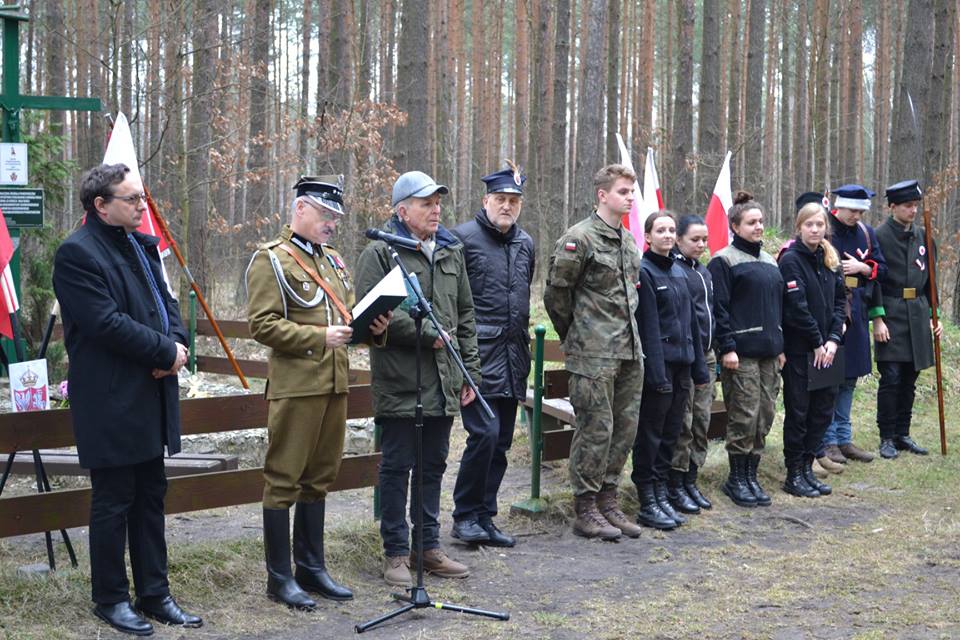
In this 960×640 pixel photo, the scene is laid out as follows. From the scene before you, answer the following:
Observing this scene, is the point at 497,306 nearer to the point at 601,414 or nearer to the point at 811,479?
the point at 601,414

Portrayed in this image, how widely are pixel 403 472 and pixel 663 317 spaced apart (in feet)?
7.55

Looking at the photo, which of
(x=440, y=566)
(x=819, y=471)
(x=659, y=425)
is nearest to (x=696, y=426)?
(x=659, y=425)

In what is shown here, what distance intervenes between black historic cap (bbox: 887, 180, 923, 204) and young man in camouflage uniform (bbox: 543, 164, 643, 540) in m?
3.82

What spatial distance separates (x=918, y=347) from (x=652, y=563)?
441 cm

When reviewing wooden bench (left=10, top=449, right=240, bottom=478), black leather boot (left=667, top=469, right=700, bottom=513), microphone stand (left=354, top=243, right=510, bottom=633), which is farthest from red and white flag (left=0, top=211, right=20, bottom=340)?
black leather boot (left=667, top=469, right=700, bottom=513)

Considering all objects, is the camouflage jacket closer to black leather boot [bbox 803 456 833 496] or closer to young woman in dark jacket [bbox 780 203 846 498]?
young woman in dark jacket [bbox 780 203 846 498]

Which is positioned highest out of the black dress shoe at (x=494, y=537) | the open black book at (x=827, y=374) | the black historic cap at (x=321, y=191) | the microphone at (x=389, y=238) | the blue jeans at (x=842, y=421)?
the black historic cap at (x=321, y=191)

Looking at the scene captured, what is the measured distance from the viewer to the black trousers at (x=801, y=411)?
26.2 ft

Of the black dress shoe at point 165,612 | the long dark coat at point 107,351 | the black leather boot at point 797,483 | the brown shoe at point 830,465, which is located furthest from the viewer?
the brown shoe at point 830,465

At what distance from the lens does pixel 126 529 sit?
4887 millimetres

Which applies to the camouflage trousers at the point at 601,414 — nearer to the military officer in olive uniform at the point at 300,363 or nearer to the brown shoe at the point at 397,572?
the brown shoe at the point at 397,572

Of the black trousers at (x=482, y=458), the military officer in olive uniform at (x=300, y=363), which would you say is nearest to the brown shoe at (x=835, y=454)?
the black trousers at (x=482, y=458)

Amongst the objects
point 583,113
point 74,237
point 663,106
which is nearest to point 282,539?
point 74,237

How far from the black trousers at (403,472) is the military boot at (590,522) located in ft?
4.54
